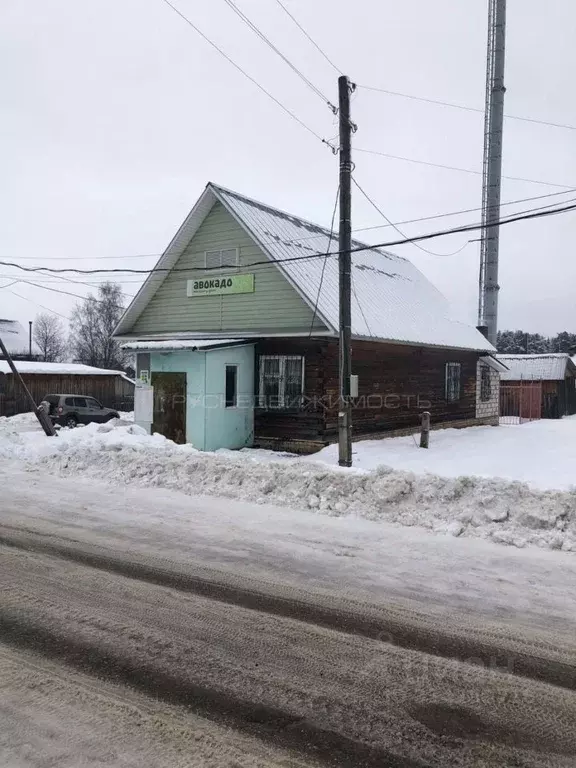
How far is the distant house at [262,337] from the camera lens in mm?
15609

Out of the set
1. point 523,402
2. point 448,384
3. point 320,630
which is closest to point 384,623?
point 320,630

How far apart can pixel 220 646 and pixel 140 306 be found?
16697 millimetres

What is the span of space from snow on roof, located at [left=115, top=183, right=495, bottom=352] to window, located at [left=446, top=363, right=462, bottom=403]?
1171mm

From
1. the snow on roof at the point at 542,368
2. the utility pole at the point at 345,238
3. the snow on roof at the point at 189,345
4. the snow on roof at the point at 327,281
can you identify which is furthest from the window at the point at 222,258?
the snow on roof at the point at 542,368

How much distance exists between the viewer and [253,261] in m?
17.0

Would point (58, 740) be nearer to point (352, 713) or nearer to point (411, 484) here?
point (352, 713)

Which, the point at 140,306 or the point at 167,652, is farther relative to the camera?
the point at 140,306

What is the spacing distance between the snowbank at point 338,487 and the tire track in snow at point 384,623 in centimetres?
272

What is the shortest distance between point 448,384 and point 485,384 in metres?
4.61

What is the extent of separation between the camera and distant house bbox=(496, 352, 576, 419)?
34062mm

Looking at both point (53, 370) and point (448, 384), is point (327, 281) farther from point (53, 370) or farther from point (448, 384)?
point (53, 370)

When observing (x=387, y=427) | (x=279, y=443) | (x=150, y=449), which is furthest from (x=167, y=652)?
(x=387, y=427)

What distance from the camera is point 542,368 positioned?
126ft

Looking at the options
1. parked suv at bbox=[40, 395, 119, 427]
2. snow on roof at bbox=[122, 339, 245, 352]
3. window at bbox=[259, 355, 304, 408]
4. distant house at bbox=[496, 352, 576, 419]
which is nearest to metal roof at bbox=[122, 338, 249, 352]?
snow on roof at bbox=[122, 339, 245, 352]
